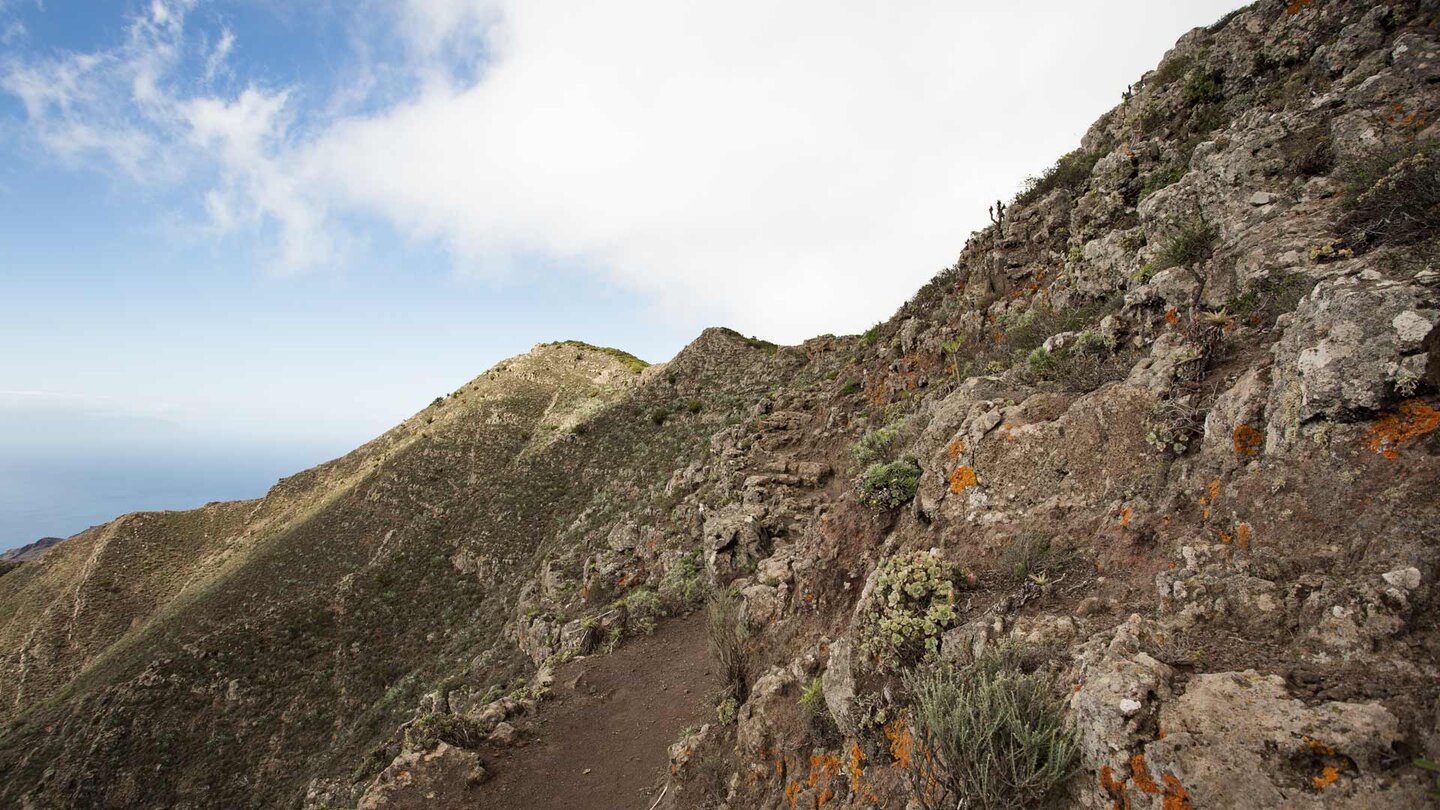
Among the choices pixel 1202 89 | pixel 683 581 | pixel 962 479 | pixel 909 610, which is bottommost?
pixel 683 581

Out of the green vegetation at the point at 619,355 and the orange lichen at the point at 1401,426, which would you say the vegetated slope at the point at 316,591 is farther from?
Result: the orange lichen at the point at 1401,426

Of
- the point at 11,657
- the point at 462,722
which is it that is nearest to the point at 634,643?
the point at 462,722

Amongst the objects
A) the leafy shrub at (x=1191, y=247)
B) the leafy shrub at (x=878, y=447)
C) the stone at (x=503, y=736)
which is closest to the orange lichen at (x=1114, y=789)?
the leafy shrub at (x=878, y=447)

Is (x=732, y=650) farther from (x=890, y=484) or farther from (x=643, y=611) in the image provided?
(x=643, y=611)

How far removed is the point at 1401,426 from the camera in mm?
4031

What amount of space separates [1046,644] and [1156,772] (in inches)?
59.1

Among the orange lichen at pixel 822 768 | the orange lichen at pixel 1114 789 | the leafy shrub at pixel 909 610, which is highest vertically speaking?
the leafy shrub at pixel 909 610

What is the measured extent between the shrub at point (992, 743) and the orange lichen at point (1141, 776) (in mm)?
367

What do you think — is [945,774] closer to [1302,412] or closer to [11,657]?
[1302,412]

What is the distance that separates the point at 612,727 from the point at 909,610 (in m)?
8.09

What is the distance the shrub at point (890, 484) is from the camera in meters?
8.91

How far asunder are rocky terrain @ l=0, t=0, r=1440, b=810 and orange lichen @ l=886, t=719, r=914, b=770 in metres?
0.04

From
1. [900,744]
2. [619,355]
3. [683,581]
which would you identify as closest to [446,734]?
[683,581]

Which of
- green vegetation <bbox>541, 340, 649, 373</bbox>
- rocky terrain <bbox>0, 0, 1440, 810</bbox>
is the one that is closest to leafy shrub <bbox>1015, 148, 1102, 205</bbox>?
rocky terrain <bbox>0, 0, 1440, 810</bbox>
